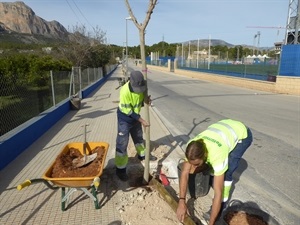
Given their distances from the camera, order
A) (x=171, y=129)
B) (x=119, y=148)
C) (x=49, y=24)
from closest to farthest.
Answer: (x=119, y=148), (x=171, y=129), (x=49, y=24)

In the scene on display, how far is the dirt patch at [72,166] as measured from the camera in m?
3.37

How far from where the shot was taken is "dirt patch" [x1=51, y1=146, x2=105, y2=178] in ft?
11.0

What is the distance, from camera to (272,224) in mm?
3021

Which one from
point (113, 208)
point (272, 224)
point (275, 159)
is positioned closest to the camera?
point (272, 224)

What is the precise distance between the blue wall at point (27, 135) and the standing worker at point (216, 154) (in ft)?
12.0

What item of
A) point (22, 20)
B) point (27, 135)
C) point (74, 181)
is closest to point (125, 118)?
point (74, 181)

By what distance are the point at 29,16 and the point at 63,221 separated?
129m

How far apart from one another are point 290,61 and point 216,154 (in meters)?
15.7

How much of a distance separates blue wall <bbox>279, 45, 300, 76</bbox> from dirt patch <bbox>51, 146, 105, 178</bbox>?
15107mm

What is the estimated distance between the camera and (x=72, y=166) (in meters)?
3.70

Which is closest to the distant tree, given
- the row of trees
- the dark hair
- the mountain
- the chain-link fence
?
the row of trees

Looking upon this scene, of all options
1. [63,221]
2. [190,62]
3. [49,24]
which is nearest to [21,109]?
[63,221]

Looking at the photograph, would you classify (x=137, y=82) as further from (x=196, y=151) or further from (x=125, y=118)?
(x=196, y=151)

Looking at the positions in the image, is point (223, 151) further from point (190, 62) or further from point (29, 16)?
point (29, 16)
